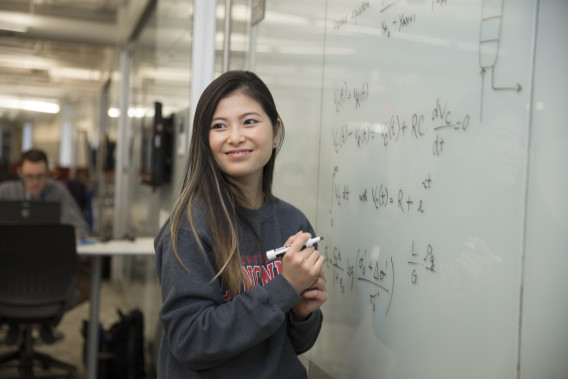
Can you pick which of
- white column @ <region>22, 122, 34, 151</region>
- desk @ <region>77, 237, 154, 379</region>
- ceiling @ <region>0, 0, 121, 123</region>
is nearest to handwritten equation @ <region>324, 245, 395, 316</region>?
desk @ <region>77, 237, 154, 379</region>

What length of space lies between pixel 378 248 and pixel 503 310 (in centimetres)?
44

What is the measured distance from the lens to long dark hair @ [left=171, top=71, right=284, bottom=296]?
119 cm

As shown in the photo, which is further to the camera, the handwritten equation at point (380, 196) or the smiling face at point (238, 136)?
the smiling face at point (238, 136)

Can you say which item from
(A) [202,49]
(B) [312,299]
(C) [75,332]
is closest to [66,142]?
(C) [75,332]

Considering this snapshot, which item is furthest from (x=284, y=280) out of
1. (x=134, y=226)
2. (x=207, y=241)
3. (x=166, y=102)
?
(x=134, y=226)

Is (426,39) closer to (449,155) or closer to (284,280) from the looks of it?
(449,155)

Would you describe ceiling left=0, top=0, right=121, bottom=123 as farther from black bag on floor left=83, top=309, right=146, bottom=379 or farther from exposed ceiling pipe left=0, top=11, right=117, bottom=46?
black bag on floor left=83, top=309, right=146, bottom=379

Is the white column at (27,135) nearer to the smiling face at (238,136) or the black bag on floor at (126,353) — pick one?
the black bag on floor at (126,353)

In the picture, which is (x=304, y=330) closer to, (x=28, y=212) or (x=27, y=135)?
(x=28, y=212)

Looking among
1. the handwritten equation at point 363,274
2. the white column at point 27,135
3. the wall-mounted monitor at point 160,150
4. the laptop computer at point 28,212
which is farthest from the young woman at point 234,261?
the white column at point 27,135

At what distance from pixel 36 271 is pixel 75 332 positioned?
182cm

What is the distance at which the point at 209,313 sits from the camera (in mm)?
1096

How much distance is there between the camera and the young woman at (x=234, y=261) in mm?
1099

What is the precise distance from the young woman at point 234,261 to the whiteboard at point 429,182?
0.18 meters
